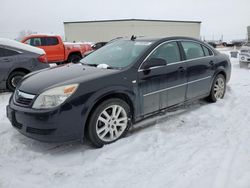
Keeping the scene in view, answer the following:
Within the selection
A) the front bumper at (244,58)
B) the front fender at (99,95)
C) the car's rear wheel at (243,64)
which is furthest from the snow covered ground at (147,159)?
the car's rear wheel at (243,64)

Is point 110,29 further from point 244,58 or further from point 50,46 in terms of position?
point 244,58

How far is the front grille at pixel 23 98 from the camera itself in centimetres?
335

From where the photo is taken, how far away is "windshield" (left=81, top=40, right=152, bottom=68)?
4066 millimetres

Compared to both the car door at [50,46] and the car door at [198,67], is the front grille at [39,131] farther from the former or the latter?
the car door at [50,46]

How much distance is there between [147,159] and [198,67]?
2.47 meters

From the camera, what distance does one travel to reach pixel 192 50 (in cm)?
505

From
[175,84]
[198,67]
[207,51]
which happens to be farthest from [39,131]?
[207,51]

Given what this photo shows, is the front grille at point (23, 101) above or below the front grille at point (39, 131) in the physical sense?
above

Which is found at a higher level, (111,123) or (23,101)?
(23,101)

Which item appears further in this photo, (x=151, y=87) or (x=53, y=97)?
(x=151, y=87)

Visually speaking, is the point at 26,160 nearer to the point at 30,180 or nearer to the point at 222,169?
the point at 30,180

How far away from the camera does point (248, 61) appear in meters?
11.6

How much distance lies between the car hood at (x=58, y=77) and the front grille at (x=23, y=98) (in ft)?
0.19

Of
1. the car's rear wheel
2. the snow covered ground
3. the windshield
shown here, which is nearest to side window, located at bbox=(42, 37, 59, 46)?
the windshield
